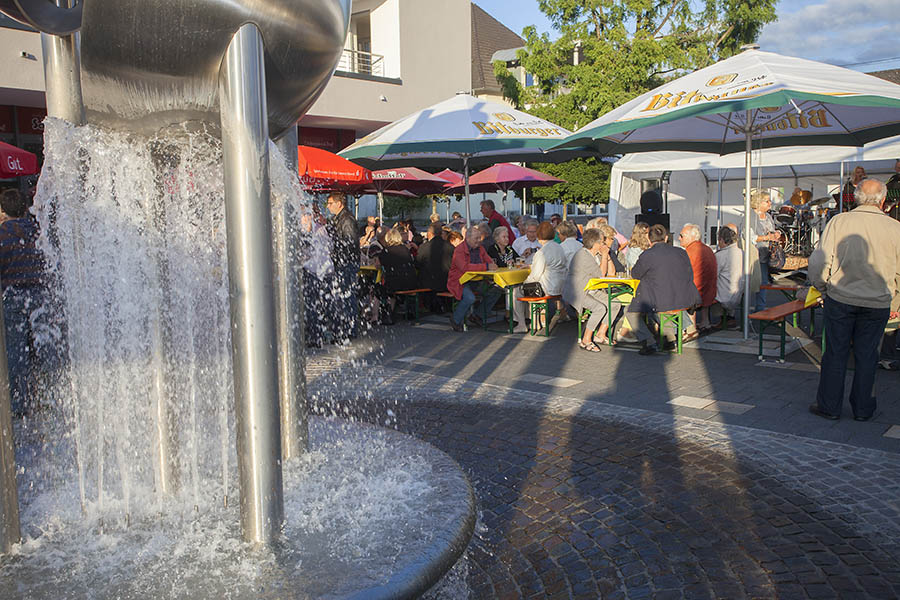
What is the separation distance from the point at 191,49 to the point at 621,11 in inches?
1156

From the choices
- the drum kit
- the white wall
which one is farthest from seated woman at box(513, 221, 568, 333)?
the white wall

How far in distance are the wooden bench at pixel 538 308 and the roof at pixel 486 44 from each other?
98.8ft

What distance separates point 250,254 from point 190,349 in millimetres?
1626

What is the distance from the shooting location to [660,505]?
416cm

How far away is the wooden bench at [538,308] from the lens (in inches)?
384

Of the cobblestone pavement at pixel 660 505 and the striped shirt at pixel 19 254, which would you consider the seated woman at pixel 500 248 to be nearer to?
the cobblestone pavement at pixel 660 505

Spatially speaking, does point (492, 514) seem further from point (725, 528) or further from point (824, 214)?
point (824, 214)

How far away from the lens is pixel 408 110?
23828mm

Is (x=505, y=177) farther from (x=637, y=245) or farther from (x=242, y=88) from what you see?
→ (x=242, y=88)

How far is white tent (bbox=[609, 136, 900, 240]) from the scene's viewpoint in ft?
50.2

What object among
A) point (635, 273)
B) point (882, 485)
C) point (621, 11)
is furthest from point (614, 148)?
point (621, 11)

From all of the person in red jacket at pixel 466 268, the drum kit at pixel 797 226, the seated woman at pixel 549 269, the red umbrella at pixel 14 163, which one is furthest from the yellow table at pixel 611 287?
the red umbrella at pixel 14 163

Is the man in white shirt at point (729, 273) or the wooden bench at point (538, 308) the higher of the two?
the man in white shirt at point (729, 273)

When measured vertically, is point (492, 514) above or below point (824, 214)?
below
